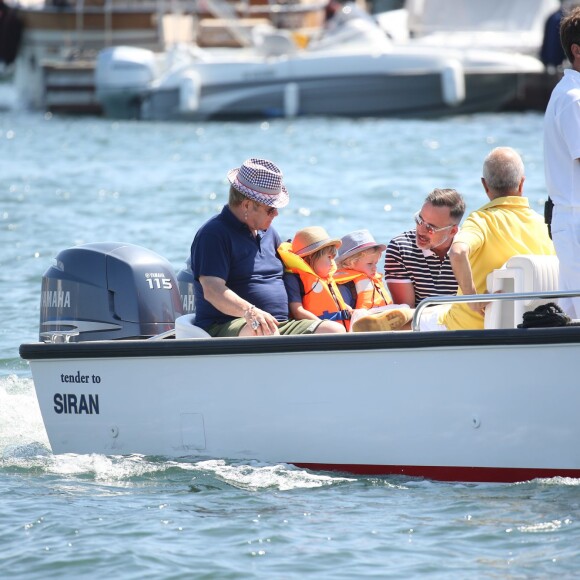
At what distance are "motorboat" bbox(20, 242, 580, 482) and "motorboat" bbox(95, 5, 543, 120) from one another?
22.5 m

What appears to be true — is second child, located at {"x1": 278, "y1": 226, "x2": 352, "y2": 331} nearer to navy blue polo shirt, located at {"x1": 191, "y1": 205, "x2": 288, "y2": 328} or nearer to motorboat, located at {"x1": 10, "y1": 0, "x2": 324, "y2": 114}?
navy blue polo shirt, located at {"x1": 191, "y1": 205, "x2": 288, "y2": 328}

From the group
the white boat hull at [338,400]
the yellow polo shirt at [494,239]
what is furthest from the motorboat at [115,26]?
the yellow polo shirt at [494,239]

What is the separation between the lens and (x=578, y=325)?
558 centimetres

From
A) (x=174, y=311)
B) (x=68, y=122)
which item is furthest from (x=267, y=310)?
(x=68, y=122)

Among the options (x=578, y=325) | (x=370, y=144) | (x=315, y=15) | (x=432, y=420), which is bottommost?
(x=432, y=420)

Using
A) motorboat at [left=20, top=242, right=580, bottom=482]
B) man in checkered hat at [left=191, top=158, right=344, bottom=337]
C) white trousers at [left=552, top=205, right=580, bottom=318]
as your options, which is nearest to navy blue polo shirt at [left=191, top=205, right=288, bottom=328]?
man in checkered hat at [left=191, top=158, right=344, bottom=337]

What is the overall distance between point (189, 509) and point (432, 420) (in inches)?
41.4

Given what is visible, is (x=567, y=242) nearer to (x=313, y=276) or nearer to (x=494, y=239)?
(x=494, y=239)

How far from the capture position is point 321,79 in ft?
96.7

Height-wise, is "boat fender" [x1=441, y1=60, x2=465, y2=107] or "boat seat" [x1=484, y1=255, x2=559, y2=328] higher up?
"boat fender" [x1=441, y1=60, x2=465, y2=107]

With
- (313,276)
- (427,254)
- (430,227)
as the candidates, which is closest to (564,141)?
(430,227)

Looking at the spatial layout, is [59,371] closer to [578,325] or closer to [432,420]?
[432,420]

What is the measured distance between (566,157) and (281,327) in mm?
1479

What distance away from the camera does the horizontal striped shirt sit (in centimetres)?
673
